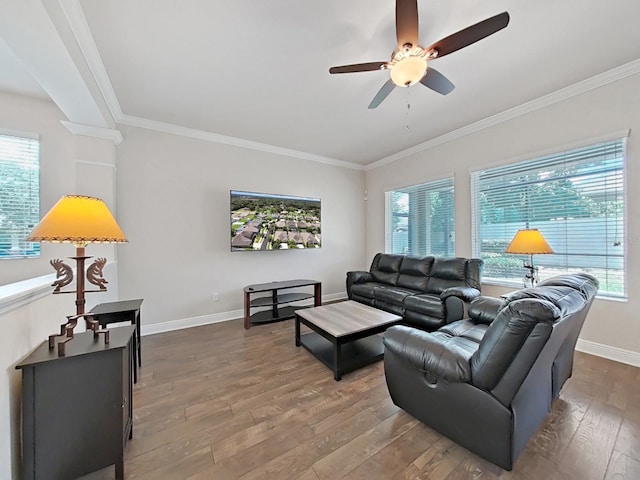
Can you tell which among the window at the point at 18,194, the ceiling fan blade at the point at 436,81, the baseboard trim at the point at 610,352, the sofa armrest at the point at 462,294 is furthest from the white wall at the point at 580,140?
the window at the point at 18,194

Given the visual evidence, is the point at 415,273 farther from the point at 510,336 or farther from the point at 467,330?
the point at 510,336

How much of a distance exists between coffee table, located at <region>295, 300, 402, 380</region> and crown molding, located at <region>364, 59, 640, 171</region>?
2.91 metres

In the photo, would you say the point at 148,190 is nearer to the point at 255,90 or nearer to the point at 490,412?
the point at 255,90

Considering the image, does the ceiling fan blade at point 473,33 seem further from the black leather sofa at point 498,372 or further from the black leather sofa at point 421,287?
the black leather sofa at point 421,287

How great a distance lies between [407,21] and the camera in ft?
5.19

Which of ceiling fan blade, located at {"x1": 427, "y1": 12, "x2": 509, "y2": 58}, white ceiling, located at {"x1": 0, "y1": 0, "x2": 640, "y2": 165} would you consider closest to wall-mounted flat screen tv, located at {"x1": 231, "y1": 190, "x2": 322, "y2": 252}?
white ceiling, located at {"x1": 0, "y1": 0, "x2": 640, "y2": 165}

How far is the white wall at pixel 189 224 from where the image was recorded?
3254mm

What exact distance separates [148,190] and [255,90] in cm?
196

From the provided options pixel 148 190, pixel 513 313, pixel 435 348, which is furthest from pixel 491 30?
pixel 148 190

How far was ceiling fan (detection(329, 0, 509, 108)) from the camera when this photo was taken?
1.49 meters

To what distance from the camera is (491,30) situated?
59.6 inches

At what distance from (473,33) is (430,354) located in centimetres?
198

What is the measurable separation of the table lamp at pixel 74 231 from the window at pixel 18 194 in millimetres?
2284

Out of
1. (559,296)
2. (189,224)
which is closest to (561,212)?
(559,296)
